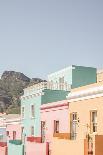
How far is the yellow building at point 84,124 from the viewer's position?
22.0m

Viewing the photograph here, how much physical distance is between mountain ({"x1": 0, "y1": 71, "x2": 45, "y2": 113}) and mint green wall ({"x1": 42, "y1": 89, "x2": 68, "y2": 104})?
7371cm

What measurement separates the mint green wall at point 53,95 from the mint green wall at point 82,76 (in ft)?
4.15

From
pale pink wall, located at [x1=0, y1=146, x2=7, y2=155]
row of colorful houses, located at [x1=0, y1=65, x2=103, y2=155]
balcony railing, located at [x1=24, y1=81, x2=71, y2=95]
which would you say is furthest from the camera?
pale pink wall, located at [x1=0, y1=146, x2=7, y2=155]

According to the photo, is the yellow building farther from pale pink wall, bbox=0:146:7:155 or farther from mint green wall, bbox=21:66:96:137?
pale pink wall, bbox=0:146:7:155

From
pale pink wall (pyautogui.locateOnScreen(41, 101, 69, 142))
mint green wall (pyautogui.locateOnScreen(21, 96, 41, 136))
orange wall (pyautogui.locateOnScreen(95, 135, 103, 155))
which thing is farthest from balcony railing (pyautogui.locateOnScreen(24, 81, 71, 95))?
orange wall (pyautogui.locateOnScreen(95, 135, 103, 155))

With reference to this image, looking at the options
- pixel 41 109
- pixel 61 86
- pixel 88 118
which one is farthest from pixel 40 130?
pixel 88 118

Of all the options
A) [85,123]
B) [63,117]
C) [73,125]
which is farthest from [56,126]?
[85,123]

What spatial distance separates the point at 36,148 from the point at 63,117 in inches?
134

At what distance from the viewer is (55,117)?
3081 cm

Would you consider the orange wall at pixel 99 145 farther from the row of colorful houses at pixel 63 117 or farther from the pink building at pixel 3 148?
the pink building at pixel 3 148

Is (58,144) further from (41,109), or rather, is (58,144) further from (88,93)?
(41,109)

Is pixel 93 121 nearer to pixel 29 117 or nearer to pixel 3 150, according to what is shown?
pixel 29 117

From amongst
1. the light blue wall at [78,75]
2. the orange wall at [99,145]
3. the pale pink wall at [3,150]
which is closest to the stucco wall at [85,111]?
the orange wall at [99,145]

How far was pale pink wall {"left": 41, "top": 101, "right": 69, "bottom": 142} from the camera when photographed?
28812 millimetres
